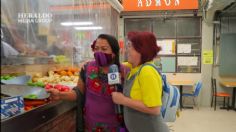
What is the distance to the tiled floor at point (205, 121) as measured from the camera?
17.2 feet

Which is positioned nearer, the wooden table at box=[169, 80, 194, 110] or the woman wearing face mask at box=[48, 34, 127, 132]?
the woman wearing face mask at box=[48, 34, 127, 132]

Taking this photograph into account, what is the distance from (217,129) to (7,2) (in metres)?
4.50

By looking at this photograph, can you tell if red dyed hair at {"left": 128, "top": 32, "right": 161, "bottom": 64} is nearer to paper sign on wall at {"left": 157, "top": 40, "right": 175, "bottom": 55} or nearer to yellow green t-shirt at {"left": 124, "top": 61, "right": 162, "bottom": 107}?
yellow green t-shirt at {"left": 124, "top": 61, "right": 162, "bottom": 107}

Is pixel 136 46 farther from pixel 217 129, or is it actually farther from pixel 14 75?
pixel 217 129

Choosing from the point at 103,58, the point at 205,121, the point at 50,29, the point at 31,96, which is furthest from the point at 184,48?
the point at 31,96

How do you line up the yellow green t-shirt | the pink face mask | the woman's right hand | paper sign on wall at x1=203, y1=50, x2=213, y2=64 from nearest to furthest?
the yellow green t-shirt → the pink face mask → the woman's right hand → paper sign on wall at x1=203, y1=50, x2=213, y2=64

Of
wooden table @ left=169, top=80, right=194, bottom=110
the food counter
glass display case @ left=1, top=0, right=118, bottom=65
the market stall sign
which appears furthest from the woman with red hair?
wooden table @ left=169, top=80, right=194, bottom=110

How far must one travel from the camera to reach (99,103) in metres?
1.89

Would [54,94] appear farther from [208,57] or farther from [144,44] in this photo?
[208,57]

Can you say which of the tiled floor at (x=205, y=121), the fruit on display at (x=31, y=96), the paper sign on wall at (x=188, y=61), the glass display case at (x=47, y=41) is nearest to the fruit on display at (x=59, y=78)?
the glass display case at (x=47, y=41)

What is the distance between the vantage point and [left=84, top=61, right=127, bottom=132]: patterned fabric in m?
1.87

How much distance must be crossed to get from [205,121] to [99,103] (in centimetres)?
457

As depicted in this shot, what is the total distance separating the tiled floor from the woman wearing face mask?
3.59 metres

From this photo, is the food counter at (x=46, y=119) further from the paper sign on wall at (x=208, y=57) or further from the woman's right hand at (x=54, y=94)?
the paper sign on wall at (x=208, y=57)
